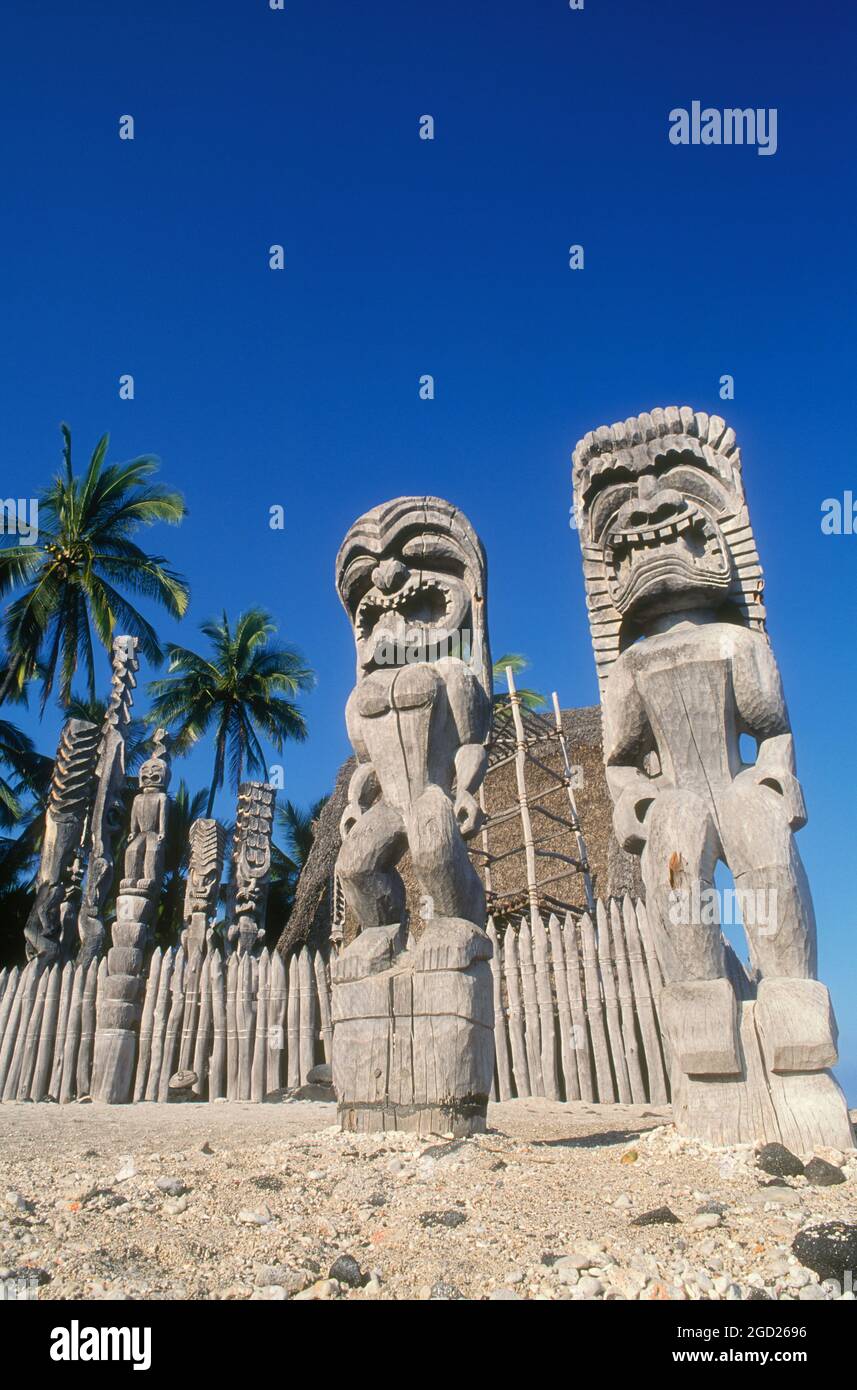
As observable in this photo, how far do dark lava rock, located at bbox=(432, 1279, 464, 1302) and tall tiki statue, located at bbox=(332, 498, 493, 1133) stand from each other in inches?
87.0

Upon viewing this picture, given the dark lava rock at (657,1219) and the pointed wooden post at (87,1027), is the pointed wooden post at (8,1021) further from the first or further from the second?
the dark lava rock at (657,1219)

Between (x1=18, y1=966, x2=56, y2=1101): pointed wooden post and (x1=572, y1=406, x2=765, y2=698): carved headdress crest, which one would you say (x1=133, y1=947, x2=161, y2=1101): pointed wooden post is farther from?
(x1=572, y1=406, x2=765, y2=698): carved headdress crest

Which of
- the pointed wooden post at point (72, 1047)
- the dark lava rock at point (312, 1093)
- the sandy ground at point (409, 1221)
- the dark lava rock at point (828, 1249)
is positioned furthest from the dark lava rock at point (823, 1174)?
the pointed wooden post at point (72, 1047)

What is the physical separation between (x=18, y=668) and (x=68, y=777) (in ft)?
→ 31.4

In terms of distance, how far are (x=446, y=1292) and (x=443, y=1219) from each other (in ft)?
2.12

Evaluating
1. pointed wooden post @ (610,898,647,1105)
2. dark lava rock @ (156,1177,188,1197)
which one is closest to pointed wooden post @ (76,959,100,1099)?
pointed wooden post @ (610,898,647,1105)


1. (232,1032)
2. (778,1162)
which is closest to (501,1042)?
(232,1032)

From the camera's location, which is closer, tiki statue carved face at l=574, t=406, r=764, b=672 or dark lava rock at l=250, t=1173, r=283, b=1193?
dark lava rock at l=250, t=1173, r=283, b=1193

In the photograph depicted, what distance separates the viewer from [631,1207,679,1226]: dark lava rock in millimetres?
3000

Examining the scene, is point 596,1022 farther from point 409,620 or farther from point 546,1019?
point 409,620

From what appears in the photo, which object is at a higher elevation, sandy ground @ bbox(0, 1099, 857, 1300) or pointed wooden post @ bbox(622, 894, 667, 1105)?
pointed wooden post @ bbox(622, 894, 667, 1105)

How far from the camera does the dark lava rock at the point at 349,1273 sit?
8.41 feet
